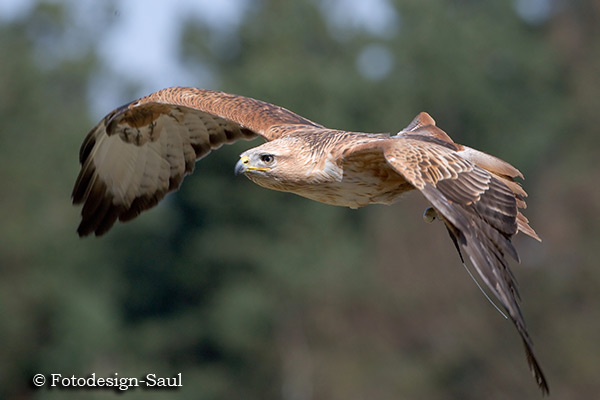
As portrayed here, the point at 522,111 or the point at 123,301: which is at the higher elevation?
the point at 522,111

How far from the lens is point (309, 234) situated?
153 feet

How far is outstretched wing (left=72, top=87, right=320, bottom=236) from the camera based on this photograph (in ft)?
41.3

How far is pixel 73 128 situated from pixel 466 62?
21021 millimetres

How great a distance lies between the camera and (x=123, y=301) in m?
47.6

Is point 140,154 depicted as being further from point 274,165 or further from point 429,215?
point 429,215

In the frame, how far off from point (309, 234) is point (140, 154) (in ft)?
111

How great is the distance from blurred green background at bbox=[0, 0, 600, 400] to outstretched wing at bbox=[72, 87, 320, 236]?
21862 mm

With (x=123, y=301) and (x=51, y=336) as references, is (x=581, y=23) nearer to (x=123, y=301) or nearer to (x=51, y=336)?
(x=123, y=301)

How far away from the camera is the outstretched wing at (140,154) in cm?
1259

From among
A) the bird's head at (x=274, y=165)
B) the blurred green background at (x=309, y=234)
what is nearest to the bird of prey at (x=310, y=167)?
the bird's head at (x=274, y=165)

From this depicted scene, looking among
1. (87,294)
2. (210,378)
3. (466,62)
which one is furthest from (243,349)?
(466,62)

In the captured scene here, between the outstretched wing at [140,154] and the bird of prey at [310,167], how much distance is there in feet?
0.04

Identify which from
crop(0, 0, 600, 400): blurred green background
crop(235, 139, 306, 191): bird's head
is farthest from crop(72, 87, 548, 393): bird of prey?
crop(0, 0, 600, 400): blurred green background

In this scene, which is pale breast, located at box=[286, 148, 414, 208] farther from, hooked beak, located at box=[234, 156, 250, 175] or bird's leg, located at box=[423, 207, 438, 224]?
hooked beak, located at box=[234, 156, 250, 175]
